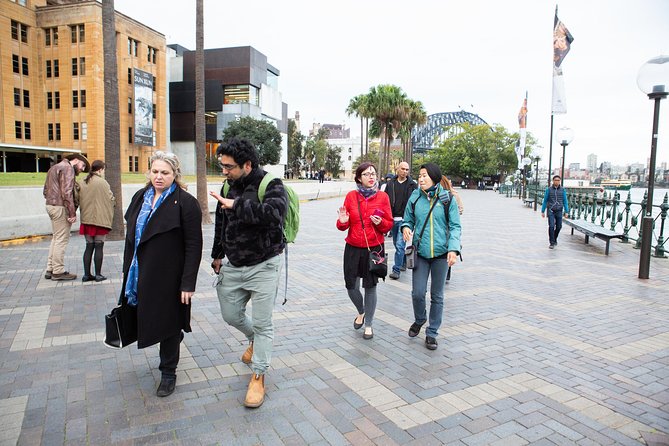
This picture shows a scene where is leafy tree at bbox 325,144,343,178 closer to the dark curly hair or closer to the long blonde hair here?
the long blonde hair

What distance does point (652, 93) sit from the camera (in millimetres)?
7453

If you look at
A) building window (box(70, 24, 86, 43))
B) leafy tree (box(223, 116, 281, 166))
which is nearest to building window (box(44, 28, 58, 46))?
building window (box(70, 24, 86, 43))

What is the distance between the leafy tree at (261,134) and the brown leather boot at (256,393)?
47.3 m

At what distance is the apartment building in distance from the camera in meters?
44.8

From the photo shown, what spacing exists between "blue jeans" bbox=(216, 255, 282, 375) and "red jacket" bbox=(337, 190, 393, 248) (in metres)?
1.33

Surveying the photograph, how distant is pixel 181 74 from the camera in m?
59.5

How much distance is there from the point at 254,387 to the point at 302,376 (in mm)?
568

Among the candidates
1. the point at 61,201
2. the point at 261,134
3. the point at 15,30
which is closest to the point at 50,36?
the point at 15,30

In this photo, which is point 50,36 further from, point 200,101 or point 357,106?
point 200,101

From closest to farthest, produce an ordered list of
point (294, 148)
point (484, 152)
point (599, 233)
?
1. point (599, 233)
2. point (484, 152)
3. point (294, 148)

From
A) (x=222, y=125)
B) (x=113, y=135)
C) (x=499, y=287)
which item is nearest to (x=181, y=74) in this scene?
(x=222, y=125)

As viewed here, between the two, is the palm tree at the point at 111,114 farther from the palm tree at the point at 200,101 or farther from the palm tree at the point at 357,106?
the palm tree at the point at 357,106

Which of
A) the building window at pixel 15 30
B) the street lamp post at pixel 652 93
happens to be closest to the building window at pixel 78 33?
the building window at pixel 15 30

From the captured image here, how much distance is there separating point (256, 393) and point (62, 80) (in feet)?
180
